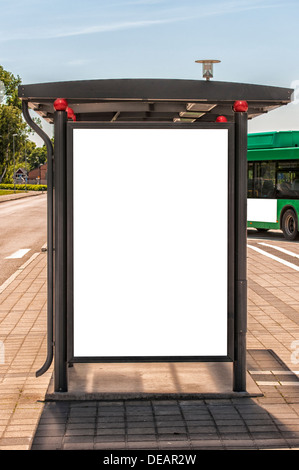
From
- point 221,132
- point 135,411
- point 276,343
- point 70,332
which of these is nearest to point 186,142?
point 221,132

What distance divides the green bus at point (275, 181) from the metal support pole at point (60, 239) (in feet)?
53.7

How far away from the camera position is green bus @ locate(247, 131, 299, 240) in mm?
21812

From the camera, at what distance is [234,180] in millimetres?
5730

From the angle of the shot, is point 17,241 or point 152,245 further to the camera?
point 17,241

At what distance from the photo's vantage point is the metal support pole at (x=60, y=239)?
5582mm

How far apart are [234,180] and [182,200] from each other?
Answer: 0.43 m

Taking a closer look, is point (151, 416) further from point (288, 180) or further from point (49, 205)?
point (288, 180)

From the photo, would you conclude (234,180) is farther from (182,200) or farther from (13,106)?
(13,106)

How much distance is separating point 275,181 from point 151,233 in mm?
17165

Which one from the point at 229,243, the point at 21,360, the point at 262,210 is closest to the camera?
the point at 229,243

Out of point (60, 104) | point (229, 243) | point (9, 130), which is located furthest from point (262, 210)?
point (9, 130)

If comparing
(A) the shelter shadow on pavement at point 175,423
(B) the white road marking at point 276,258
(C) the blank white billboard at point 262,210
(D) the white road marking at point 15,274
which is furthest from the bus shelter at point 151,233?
(C) the blank white billboard at point 262,210

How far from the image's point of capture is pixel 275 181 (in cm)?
2244
